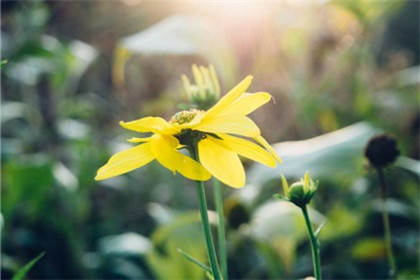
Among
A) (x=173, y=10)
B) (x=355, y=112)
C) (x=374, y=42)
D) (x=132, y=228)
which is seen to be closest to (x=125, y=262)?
(x=132, y=228)

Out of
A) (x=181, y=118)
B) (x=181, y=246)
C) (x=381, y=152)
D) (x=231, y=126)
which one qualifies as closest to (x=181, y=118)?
(x=181, y=118)

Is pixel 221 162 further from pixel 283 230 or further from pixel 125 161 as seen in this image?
pixel 283 230

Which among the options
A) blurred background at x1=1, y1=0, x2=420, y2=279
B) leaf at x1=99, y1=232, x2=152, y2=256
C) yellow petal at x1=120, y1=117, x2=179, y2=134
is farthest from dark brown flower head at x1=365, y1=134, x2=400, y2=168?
leaf at x1=99, y1=232, x2=152, y2=256

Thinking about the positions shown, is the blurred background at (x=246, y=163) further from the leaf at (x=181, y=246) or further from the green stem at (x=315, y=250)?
the green stem at (x=315, y=250)

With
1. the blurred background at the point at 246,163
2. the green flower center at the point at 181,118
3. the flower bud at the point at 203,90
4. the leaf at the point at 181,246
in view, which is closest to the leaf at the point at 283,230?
the blurred background at the point at 246,163

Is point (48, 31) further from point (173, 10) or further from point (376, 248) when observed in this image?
point (376, 248)

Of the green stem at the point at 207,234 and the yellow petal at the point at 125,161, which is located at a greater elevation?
the yellow petal at the point at 125,161

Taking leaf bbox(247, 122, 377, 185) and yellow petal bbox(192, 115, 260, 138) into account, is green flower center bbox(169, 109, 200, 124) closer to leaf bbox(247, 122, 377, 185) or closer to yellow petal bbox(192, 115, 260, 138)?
yellow petal bbox(192, 115, 260, 138)
